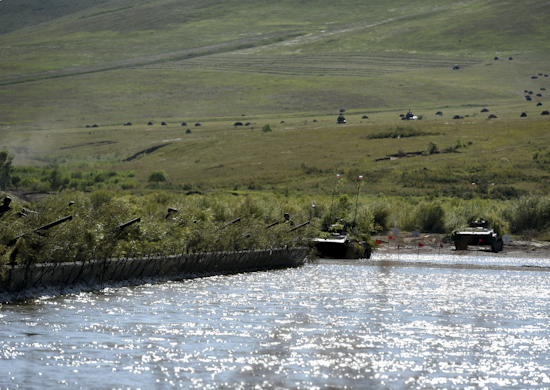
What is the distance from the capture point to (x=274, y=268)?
53344mm

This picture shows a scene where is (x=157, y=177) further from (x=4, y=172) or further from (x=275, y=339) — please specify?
(x=275, y=339)

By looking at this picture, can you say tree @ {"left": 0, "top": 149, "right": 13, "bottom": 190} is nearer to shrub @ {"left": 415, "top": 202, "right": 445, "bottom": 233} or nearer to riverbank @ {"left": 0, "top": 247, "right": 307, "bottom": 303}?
shrub @ {"left": 415, "top": 202, "right": 445, "bottom": 233}

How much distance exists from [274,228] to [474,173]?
273 feet

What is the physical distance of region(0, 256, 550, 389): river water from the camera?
18844 millimetres

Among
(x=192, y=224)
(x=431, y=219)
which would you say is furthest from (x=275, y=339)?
(x=431, y=219)

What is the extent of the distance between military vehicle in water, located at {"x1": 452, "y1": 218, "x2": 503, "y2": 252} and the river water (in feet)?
112

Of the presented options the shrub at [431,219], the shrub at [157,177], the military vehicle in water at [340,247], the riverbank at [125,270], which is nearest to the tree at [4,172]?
the shrub at [157,177]

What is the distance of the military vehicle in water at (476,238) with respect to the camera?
73375mm

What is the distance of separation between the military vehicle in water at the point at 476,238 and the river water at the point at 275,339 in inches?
1341

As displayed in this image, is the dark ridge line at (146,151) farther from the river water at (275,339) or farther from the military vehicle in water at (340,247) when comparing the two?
the river water at (275,339)

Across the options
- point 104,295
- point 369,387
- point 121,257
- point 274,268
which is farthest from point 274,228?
point 369,387

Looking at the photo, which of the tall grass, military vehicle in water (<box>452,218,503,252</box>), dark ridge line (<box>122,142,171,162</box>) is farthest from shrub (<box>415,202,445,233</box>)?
dark ridge line (<box>122,142,171,162</box>)

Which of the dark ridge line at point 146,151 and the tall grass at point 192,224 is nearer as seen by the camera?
the tall grass at point 192,224

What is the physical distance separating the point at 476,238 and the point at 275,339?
52240 mm
